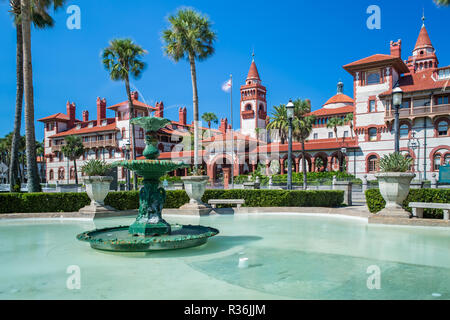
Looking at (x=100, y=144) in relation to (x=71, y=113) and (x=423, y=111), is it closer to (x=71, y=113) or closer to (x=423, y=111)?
(x=71, y=113)

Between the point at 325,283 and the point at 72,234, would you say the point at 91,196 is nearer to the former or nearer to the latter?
the point at 72,234

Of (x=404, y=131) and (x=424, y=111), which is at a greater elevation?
(x=424, y=111)

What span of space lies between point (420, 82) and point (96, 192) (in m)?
40.6

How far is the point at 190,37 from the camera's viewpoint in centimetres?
2394

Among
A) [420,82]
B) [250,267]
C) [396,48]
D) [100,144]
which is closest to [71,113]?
[100,144]

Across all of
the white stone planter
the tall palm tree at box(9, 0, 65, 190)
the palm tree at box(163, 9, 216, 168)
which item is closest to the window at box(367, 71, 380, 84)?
the palm tree at box(163, 9, 216, 168)

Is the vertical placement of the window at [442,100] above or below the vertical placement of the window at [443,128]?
above

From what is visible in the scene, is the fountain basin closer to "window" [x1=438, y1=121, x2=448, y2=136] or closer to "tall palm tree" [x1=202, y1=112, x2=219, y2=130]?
"window" [x1=438, y1=121, x2=448, y2=136]

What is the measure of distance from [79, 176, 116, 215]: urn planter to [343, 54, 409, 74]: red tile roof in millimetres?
37879

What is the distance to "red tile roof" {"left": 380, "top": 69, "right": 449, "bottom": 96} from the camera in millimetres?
38875

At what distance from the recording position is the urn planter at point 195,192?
49.5ft

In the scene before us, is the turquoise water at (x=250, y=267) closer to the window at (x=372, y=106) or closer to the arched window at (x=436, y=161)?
the arched window at (x=436, y=161)

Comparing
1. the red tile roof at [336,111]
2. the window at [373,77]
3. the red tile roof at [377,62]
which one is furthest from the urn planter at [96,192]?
the red tile roof at [336,111]
